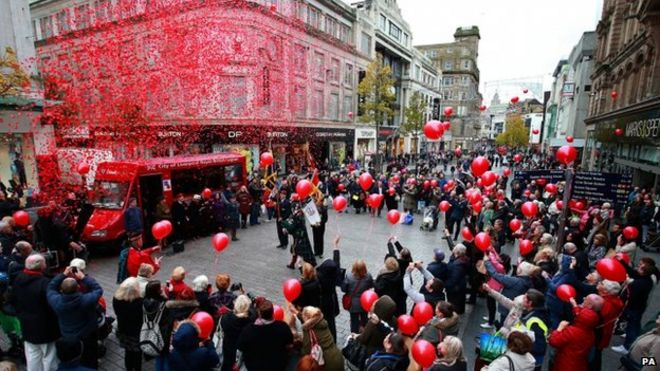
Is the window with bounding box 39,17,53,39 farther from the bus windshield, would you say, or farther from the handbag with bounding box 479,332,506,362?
the handbag with bounding box 479,332,506,362

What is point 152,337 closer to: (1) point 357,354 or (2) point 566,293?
(1) point 357,354

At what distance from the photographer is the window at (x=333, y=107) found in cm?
3225

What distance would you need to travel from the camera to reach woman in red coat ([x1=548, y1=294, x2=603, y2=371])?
378cm

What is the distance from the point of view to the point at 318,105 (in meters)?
30.5

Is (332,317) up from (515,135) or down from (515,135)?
Result: down

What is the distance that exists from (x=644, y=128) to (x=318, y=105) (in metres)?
22.0

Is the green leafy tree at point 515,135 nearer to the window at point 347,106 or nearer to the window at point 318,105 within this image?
the window at point 347,106

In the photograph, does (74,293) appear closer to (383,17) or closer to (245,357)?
(245,357)

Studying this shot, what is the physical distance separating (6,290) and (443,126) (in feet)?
29.1

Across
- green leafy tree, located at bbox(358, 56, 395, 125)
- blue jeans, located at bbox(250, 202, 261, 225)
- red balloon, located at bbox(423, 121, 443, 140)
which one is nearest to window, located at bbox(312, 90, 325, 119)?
green leafy tree, located at bbox(358, 56, 395, 125)

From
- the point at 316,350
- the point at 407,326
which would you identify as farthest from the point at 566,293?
the point at 316,350

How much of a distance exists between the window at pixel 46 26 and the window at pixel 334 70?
2094 cm

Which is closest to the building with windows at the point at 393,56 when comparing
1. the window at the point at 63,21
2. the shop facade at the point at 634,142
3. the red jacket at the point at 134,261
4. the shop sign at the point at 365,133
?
the shop sign at the point at 365,133

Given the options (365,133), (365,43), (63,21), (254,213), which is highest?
(365,43)
